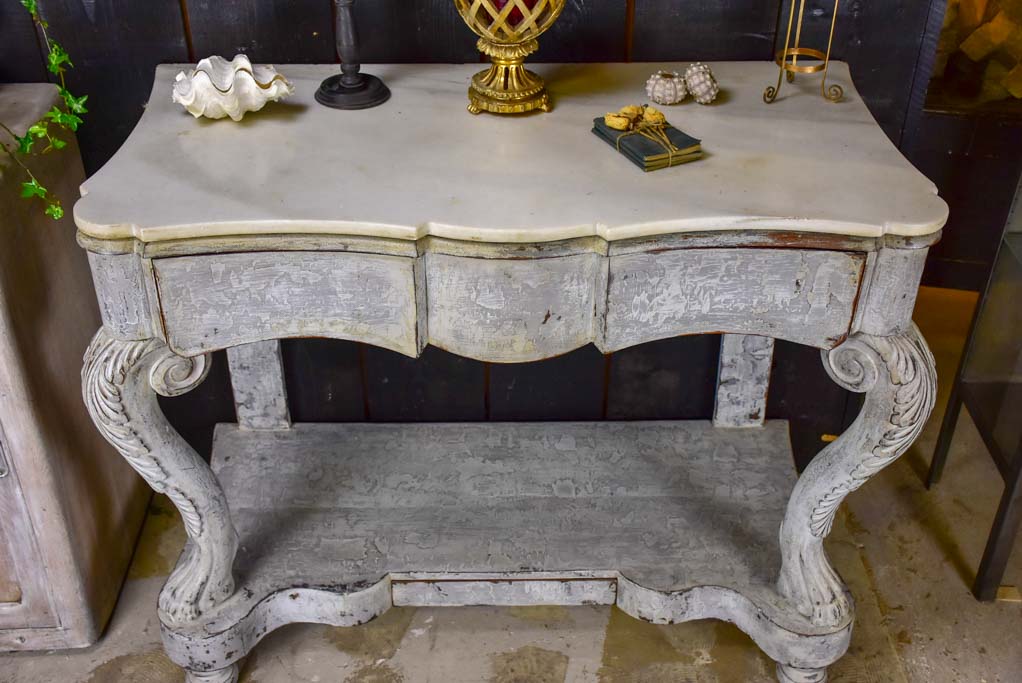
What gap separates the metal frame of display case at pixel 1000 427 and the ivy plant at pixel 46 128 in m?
1.47

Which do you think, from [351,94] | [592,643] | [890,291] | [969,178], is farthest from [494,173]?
[969,178]

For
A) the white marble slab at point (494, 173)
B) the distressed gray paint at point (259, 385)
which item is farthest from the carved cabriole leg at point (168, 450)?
the distressed gray paint at point (259, 385)

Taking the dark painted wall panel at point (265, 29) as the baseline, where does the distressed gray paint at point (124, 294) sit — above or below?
below

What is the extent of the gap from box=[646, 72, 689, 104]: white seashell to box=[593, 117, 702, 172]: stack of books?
0.32 feet

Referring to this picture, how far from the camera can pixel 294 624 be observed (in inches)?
67.6

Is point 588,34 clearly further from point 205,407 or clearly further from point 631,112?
point 205,407

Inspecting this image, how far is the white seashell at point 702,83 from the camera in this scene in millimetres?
1394

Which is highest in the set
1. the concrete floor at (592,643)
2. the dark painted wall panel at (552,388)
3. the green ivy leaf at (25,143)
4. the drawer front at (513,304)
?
the green ivy leaf at (25,143)

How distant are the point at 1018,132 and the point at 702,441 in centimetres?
112

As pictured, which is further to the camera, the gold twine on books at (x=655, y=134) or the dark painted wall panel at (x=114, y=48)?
the dark painted wall panel at (x=114, y=48)

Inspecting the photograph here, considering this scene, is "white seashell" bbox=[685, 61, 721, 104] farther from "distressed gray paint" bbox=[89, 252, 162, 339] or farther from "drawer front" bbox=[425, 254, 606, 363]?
"distressed gray paint" bbox=[89, 252, 162, 339]

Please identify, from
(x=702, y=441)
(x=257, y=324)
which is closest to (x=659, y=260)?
(x=257, y=324)

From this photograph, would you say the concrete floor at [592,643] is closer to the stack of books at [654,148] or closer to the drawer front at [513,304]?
the drawer front at [513,304]

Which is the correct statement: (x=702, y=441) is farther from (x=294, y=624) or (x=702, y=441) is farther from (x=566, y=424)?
(x=294, y=624)
